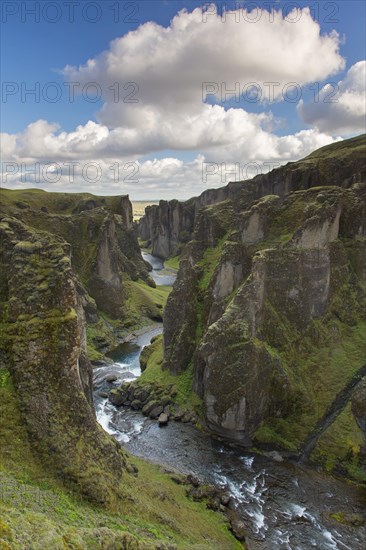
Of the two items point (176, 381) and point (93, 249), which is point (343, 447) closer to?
point (176, 381)

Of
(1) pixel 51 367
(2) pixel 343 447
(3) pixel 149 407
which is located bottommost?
(2) pixel 343 447

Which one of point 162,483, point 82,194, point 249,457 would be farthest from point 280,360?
point 82,194

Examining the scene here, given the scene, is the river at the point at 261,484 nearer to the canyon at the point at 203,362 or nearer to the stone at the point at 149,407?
the stone at the point at 149,407

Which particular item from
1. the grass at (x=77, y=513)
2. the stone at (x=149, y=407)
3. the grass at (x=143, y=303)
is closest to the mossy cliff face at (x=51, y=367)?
the grass at (x=77, y=513)

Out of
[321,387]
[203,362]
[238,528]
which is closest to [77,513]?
[238,528]

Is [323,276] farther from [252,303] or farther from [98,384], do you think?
[98,384]

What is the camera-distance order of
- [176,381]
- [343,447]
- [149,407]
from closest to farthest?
1. [343,447]
2. [149,407]
3. [176,381]
